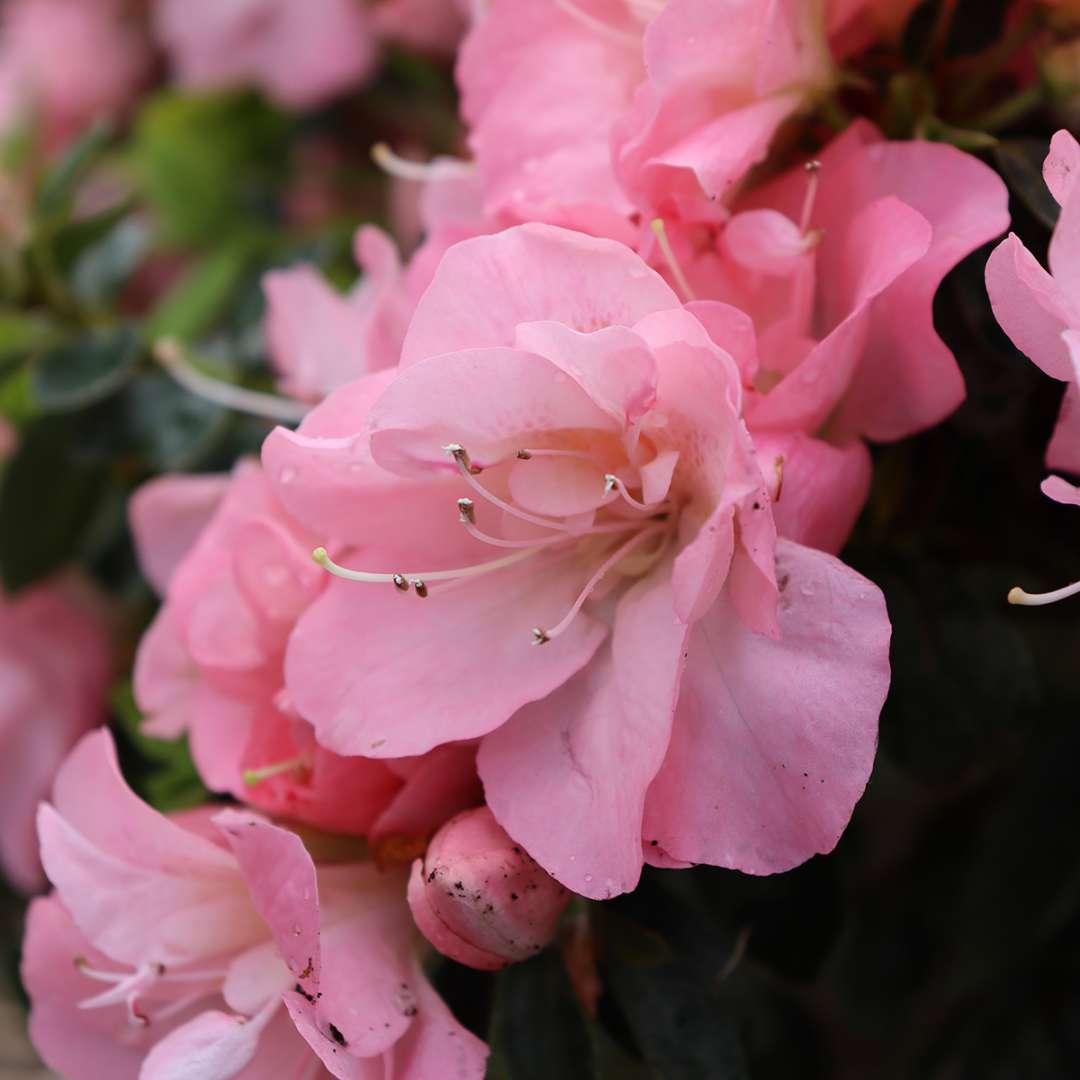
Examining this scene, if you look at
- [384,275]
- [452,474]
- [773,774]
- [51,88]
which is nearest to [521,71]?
[384,275]

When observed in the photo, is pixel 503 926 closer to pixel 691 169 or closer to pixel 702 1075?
pixel 702 1075

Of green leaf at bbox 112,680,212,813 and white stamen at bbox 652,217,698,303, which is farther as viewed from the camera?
green leaf at bbox 112,680,212,813

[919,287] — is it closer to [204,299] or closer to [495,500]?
[495,500]

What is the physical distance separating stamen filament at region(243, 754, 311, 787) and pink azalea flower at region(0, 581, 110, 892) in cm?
43

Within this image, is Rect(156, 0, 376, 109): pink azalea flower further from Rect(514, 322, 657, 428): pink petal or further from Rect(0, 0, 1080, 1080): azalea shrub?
Rect(514, 322, 657, 428): pink petal

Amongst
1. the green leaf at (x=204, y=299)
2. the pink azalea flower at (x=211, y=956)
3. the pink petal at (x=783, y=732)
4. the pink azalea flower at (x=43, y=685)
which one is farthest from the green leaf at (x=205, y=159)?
the pink petal at (x=783, y=732)

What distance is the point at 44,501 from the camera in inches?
33.1

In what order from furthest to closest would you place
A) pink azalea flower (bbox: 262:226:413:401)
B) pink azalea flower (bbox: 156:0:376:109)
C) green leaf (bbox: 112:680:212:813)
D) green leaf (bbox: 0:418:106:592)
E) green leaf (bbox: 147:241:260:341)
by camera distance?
pink azalea flower (bbox: 156:0:376:109) → green leaf (bbox: 147:241:260:341) → green leaf (bbox: 0:418:106:592) → green leaf (bbox: 112:680:212:813) → pink azalea flower (bbox: 262:226:413:401)

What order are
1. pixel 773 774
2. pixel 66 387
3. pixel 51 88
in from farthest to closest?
pixel 51 88 → pixel 66 387 → pixel 773 774

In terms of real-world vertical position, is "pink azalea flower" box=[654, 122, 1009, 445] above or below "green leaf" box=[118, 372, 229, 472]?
above

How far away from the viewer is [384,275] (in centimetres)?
59

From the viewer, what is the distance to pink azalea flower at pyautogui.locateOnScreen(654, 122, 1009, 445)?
0.46m

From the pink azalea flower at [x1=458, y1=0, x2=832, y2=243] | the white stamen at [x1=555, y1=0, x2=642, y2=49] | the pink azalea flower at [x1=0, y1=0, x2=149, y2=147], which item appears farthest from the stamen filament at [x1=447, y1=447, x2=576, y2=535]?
the pink azalea flower at [x1=0, y1=0, x2=149, y2=147]

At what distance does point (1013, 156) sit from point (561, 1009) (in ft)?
1.25
